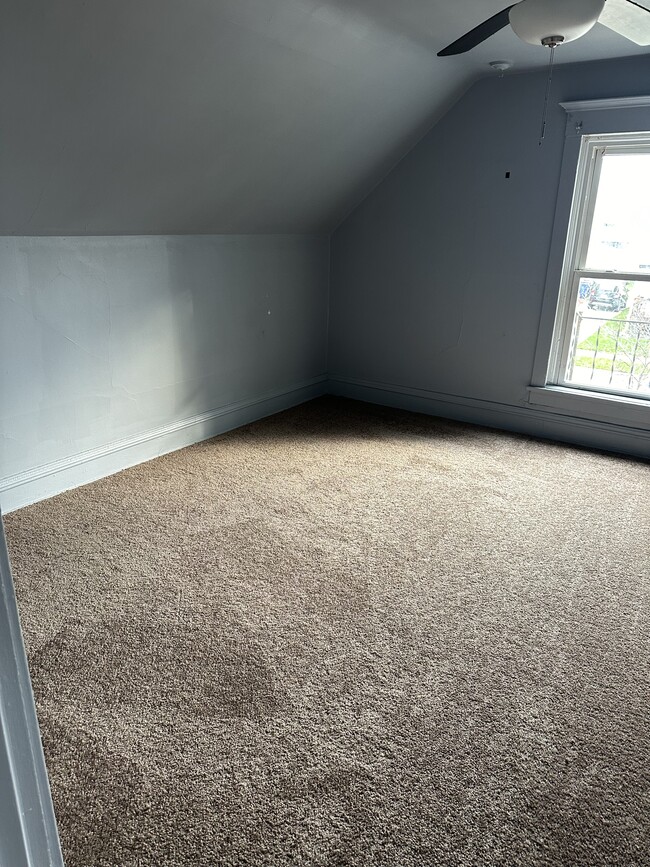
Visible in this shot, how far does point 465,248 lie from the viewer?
4.04 meters

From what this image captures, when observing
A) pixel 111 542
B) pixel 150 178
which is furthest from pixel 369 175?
pixel 111 542

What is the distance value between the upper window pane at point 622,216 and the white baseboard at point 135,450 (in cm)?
218

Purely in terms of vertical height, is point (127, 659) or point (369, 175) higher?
point (369, 175)

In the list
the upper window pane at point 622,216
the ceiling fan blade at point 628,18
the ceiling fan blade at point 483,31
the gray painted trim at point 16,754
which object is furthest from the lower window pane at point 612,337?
the gray painted trim at point 16,754

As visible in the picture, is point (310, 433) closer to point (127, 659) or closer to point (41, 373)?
point (41, 373)

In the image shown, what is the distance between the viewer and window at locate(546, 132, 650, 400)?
350 centimetres

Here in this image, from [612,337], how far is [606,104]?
4.20 ft

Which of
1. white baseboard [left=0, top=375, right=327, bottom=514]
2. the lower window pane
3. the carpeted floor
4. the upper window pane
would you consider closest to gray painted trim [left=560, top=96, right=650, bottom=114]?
the upper window pane

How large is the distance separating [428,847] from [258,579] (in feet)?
3.84

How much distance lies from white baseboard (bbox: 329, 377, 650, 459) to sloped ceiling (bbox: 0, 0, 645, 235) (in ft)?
4.82

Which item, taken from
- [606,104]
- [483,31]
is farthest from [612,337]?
[483,31]

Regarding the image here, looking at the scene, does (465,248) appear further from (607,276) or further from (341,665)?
(341,665)

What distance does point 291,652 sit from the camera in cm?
202

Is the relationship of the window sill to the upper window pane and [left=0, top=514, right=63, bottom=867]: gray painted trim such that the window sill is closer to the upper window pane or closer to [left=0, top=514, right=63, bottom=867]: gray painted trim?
the upper window pane
